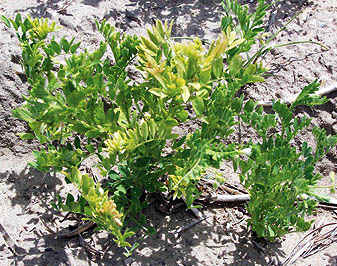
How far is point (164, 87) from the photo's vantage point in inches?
64.7

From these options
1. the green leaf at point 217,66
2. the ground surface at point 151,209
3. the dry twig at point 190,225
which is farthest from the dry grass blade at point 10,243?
the green leaf at point 217,66

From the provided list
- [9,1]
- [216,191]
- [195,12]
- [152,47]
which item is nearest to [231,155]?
[152,47]

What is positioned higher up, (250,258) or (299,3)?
(299,3)

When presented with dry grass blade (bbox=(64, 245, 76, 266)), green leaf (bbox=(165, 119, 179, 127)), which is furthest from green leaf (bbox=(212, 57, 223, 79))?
dry grass blade (bbox=(64, 245, 76, 266))

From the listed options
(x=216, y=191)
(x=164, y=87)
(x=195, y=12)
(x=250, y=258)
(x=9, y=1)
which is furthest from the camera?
(x=195, y=12)

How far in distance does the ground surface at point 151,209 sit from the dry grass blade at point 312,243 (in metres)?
0.03

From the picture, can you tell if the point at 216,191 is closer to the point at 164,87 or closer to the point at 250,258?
the point at 250,258

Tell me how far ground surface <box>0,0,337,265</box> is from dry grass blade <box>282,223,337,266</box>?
3 cm

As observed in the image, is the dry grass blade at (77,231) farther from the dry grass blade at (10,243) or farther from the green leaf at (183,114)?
the green leaf at (183,114)

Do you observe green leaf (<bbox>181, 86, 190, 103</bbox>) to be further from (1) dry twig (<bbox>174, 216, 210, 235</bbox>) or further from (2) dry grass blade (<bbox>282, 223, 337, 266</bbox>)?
(2) dry grass blade (<bbox>282, 223, 337, 266</bbox>)

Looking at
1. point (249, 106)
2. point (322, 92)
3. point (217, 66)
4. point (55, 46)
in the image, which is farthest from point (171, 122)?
point (322, 92)

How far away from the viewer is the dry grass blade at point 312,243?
7.06ft

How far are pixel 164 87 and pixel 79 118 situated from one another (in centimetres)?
40

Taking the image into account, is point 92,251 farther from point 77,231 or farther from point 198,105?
point 198,105
